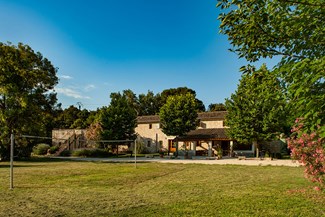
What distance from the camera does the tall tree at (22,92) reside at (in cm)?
3018

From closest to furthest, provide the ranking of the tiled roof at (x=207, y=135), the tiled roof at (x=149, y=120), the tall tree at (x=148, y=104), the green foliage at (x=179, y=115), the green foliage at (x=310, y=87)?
1. the green foliage at (x=310, y=87)
2. the green foliage at (x=179, y=115)
3. the tiled roof at (x=207, y=135)
4. the tiled roof at (x=149, y=120)
5. the tall tree at (x=148, y=104)

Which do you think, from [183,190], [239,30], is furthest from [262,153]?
[239,30]

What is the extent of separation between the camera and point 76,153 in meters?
40.7

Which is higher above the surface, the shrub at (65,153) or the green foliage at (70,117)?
the green foliage at (70,117)

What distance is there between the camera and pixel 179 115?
37.6m

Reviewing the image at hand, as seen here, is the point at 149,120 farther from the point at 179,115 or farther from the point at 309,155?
the point at 309,155

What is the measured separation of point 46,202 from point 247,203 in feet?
22.1

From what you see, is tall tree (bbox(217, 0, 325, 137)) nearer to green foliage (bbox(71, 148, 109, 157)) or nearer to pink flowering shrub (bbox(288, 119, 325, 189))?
pink flowering shrub (bbox(288, 119, 325, 189))

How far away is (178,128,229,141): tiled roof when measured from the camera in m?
38.3

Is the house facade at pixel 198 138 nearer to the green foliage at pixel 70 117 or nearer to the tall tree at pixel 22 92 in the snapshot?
the tall tree at pixel 22 92

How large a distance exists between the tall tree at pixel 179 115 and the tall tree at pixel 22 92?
619 inches

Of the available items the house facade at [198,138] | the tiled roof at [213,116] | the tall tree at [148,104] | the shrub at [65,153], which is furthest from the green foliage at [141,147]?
the tall tree at [148,104]

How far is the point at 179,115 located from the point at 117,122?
29.5ft

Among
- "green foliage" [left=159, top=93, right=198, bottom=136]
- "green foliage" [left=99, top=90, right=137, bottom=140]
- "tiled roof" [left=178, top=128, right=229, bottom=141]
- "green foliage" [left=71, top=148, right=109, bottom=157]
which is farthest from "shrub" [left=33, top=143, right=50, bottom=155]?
"tiled roof" [left=178, top=128, right=229, bottom=141]
